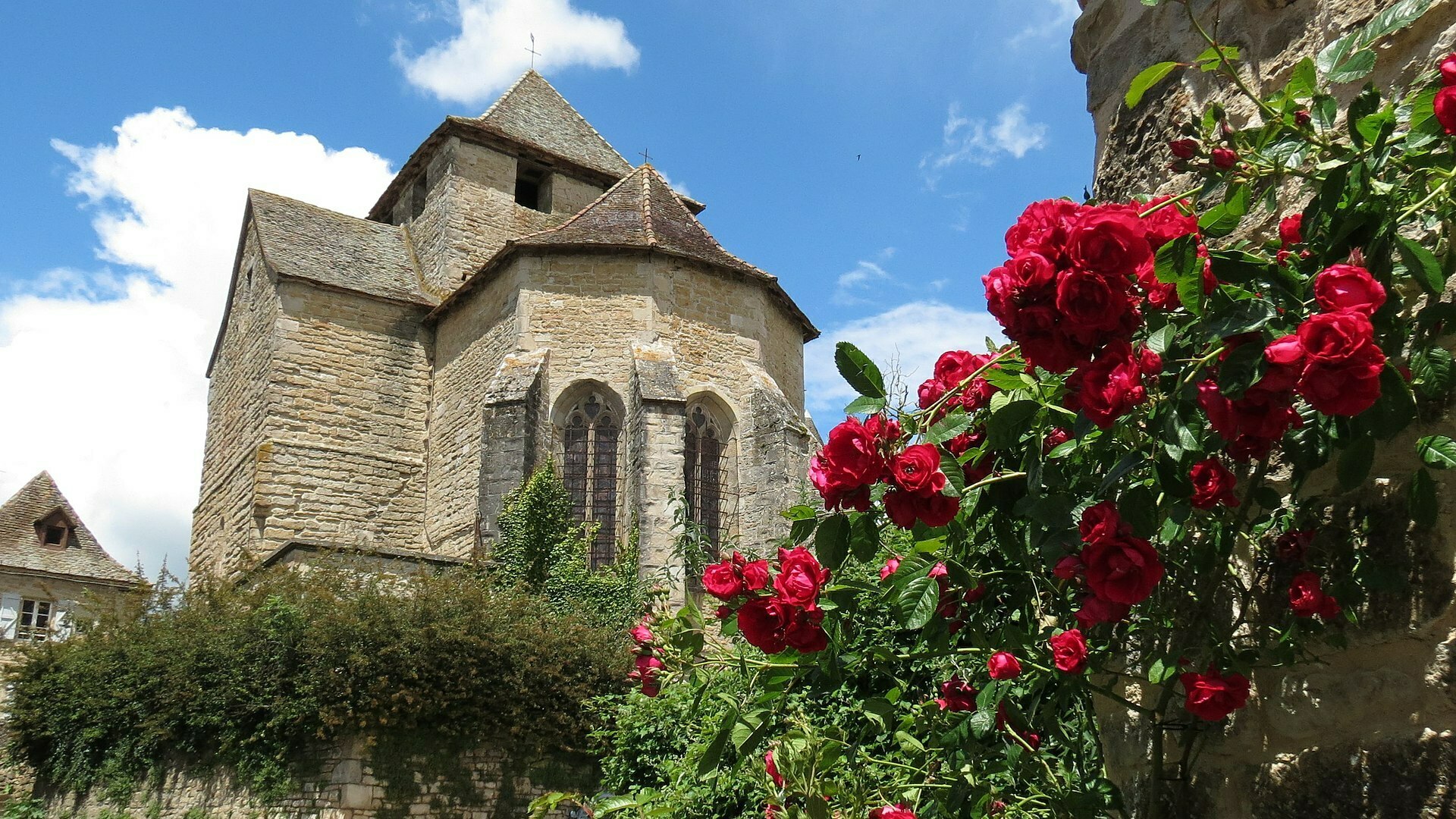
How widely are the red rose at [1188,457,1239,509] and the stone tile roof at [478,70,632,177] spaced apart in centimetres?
2035

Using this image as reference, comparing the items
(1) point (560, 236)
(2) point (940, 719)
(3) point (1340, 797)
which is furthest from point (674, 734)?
(1) point (560, 236)

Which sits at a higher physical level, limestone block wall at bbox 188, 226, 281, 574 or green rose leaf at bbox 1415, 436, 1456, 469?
limestone block wall at bbox 188, 226, 281, 574

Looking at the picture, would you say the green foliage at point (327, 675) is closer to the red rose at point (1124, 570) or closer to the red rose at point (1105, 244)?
the red rose at point (1124, 570)

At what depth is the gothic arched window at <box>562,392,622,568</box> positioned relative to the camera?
1627 cm

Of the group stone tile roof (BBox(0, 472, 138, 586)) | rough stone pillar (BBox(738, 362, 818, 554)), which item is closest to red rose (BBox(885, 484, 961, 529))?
rough stone pillar (BBox(738, 362, 818, 554))

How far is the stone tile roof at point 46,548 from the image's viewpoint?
28984 millimetres

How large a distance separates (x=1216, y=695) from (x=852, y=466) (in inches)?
25.7

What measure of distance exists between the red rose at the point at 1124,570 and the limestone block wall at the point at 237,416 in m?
17.1

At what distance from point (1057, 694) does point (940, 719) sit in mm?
462

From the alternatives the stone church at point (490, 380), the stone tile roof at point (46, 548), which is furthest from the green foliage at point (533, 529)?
the stone tile roof at point (46, 548)

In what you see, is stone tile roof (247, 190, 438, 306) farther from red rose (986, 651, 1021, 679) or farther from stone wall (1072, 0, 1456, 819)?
stone wall (1072, 0, 1456, 819)

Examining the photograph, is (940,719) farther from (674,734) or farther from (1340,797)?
(674,734)

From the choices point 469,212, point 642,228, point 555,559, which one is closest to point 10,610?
point 469,212

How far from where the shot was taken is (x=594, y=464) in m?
16.6
